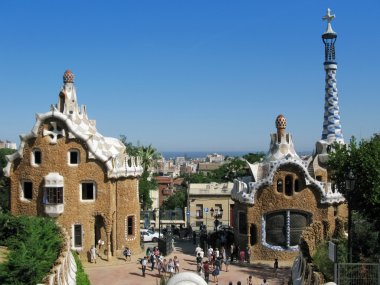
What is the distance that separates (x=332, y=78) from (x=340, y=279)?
24833 mm

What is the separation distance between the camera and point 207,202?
49.1m

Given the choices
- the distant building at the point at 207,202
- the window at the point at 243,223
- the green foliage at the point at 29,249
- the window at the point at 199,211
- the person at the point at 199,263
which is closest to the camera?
the green foliage at the point at 29,249

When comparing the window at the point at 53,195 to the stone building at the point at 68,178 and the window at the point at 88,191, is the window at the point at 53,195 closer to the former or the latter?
the stone building at the point at 68,178

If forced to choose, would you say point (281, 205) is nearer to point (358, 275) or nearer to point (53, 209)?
point (53, 209)

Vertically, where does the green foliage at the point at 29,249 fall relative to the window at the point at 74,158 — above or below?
below

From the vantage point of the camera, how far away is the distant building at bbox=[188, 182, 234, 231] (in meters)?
48.9

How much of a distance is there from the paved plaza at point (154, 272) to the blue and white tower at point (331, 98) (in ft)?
37.5

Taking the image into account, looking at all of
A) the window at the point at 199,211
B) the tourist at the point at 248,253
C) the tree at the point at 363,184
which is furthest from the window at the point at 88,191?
the window at the point at 199,211

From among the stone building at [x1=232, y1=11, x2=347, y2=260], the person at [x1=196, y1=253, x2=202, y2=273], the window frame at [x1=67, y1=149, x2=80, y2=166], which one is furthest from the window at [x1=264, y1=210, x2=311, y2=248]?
the window frame at [x1=67, y1=149, x2=80, y2=166]

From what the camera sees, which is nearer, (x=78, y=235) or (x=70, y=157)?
(x=70, y=157)

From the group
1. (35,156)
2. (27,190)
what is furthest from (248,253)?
(35,156)

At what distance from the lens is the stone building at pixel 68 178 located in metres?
30.6

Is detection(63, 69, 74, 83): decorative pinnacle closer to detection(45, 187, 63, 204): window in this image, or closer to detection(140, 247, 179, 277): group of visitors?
detection(45, 187, 63, 204): window

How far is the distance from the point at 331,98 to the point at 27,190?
22.2 m
